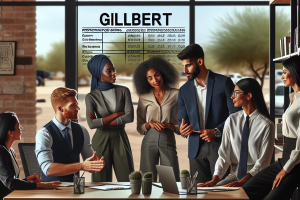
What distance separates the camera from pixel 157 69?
400 cm

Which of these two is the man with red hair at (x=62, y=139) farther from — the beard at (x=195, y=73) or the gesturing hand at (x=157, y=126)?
the beard at (x=195, y=73)

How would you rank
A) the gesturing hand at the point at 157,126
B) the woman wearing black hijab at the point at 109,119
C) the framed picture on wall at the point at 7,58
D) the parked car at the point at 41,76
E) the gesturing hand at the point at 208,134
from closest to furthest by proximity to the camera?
the gesturing hand at the point at 208,134
the gesturing hand at the point at 157,126
the woman wearing black hijab at the point at 109,119
the framed picture on wall at the point at 7,58
the parked car at the point at 41,76

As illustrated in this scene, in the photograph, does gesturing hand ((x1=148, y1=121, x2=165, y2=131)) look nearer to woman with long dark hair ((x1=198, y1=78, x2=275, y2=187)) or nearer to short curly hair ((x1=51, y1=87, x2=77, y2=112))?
woman with long dark hair ((x1=198, y1=78, x2=275, y2=187))

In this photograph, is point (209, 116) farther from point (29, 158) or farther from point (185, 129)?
point (29, 158)

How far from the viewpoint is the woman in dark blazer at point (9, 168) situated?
2555 millimetres

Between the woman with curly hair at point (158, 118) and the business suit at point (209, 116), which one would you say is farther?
the woman with curly hair at point (158, 118)

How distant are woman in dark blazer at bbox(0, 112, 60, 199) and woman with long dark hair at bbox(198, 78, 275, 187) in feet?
4.47

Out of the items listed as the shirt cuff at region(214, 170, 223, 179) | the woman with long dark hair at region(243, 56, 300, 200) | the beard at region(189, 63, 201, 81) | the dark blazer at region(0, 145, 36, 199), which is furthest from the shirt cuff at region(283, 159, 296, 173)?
the dark blazer at region(0, 145, 36, 199)

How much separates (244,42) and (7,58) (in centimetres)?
312

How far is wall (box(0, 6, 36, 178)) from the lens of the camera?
5.04 meters

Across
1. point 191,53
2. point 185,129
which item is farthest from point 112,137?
point 191,53

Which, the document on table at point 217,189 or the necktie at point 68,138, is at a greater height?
the necktie at point 68,138

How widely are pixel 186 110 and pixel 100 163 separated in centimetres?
136

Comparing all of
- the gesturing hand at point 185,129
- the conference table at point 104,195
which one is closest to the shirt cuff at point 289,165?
the conference table at point 104,195
